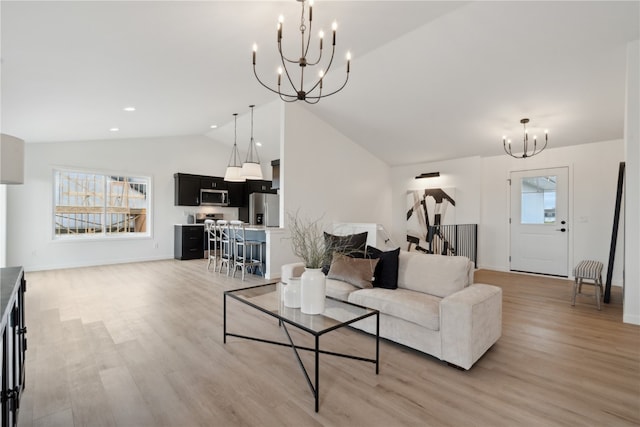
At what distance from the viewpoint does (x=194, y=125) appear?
6.84 meters

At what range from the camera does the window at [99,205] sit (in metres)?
6.58

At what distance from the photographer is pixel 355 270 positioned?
10.5ft

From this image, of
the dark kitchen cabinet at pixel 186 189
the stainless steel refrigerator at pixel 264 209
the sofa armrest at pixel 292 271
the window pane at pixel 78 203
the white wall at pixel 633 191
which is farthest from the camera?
the stainless steel refrigerator at pixel 264 209

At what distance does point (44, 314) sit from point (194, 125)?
4499mm

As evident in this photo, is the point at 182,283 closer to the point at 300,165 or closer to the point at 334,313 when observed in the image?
the point at 300,165

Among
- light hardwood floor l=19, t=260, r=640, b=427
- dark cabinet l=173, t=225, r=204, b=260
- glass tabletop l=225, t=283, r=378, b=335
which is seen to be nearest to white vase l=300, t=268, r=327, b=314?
glass tabletop l=225, t=283, r=378, b=335

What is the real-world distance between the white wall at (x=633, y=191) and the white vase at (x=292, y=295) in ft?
11.7

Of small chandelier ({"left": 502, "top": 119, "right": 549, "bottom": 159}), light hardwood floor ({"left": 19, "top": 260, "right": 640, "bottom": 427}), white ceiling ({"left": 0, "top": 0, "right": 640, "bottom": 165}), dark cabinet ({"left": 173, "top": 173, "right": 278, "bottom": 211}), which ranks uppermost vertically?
white ceiling ({"left": 0, "top": 0, "right": 640, "bottom": 165})

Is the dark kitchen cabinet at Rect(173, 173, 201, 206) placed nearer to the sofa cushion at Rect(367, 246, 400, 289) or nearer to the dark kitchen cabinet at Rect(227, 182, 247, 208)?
the dark kitchen cabinet at Rect(227, 182, 247, 208)

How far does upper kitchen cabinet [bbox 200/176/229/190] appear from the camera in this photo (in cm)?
827

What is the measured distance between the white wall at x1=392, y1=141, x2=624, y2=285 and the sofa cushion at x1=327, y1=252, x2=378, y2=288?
4.46 meters

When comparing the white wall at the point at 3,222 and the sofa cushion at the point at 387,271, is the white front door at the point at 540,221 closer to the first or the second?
the sofa cushion at the point at 387,271

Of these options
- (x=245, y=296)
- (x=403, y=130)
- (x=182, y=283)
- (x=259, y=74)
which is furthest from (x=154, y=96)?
(x=403, y=130)

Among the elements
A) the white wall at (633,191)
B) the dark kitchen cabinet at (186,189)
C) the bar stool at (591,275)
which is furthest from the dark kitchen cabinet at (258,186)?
the white wall at (633,191)
